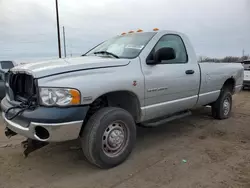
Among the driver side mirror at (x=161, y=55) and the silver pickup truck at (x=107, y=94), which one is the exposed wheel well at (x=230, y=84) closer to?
the silver pickup truck at (x=107, y=94)

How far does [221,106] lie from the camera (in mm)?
6066

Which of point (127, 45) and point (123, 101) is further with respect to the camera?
point (127, 45)

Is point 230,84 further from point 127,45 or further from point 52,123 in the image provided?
point 52,123

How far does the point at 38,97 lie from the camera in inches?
119

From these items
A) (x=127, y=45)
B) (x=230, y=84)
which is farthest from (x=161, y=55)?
(x=230, y=84)

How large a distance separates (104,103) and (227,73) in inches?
133

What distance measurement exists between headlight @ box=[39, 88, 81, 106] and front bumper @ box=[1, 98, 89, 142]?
0.07 metres

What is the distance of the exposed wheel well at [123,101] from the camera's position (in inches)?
146

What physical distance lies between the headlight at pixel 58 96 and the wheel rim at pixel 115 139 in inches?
27.3

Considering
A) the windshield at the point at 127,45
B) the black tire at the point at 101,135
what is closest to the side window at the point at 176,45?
the windshield at the point at 127,45

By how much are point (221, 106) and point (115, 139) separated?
347cm

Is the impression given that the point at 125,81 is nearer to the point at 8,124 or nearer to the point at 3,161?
the point at 8,124

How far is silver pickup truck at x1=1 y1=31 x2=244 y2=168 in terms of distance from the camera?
119 inches

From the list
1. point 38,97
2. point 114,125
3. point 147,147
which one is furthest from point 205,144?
point 38,97
